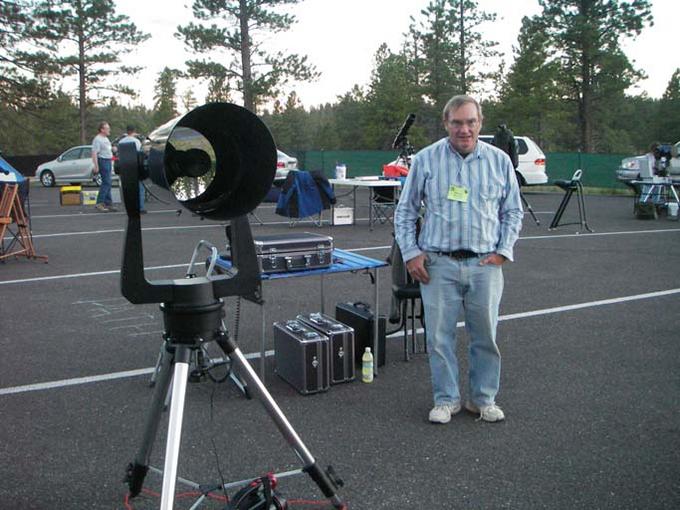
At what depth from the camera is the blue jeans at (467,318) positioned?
350 centimetres

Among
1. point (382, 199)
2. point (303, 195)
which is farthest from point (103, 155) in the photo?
point (382, 199)

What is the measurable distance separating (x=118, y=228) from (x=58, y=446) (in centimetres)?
903

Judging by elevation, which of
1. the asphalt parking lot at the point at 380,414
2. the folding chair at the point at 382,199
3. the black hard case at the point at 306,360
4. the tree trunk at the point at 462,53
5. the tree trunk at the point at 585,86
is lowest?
the asphalt parking lot at the point at 380,414

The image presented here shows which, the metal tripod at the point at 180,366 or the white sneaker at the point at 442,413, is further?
the white sneaker at the point at 442,413

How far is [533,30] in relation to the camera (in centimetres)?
3425

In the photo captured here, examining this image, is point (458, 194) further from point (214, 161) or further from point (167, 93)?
point (167, 93)

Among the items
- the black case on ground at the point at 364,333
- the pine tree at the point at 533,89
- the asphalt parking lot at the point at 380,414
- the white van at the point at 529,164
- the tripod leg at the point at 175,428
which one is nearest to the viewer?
the tripod leg at the point at 175,428

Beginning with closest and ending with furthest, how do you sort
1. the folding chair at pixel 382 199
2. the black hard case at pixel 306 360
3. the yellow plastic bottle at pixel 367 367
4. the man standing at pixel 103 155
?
1. the black hard case at pixel 306 360
2. the yellow plastic bottle at pixel 367 367
3. the folding chair at pixel 382 199
4. the man standing at pixel 103 155

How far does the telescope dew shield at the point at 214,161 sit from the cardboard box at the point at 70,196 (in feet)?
51.5

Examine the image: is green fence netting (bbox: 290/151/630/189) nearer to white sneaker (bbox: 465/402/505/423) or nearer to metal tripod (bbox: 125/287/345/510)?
white sneaker (bbox: 465/402/505/423)

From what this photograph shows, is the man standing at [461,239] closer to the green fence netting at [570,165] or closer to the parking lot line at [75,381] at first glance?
the parking lot line at [75,381]

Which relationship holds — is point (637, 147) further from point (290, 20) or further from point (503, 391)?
point (503, 391)

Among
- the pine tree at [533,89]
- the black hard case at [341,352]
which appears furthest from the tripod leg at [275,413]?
the pine tree at [533,89]

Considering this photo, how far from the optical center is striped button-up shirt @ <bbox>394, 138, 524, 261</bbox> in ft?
11.3
